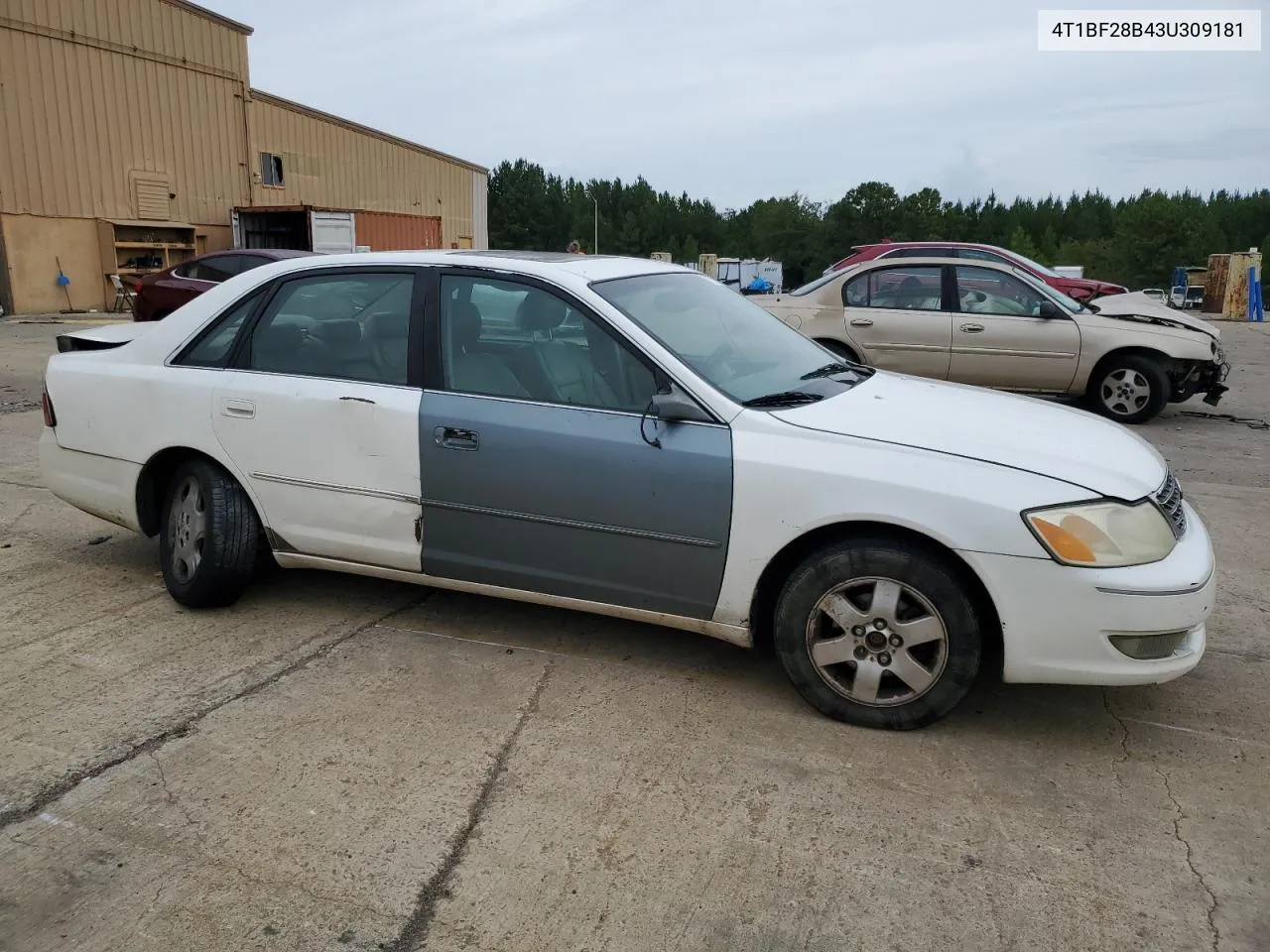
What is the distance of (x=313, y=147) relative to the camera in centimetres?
2936

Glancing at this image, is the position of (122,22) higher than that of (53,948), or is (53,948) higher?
(122,22)

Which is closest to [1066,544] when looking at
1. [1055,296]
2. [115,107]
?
[1055,296]

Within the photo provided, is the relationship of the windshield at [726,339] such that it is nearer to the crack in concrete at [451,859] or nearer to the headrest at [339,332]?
the headrest at [339,332]

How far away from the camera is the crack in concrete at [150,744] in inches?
115

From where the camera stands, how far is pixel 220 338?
4.38m

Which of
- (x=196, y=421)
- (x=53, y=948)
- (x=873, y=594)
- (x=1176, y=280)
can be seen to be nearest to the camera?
(x=53, y=948)

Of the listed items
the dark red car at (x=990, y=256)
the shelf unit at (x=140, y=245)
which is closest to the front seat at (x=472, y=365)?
the dark red car at (x=990, y=256)

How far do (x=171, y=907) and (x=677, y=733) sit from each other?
158 cm

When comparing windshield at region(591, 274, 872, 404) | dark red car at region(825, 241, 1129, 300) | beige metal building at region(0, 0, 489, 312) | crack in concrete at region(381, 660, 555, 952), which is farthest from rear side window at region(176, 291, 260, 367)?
beige metal building at region(0, 0, 489, 312)

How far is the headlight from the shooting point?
3104 mm

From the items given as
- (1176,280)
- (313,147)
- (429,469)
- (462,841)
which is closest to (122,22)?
(313,147)

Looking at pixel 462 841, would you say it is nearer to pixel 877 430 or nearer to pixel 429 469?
pixel 429 469

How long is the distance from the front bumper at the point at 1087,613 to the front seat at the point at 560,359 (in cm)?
140

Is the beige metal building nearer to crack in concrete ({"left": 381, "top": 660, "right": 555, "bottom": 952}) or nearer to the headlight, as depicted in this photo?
crack in concrete ({"left": 381, "top": 660, "right": 555, "bottom": 952})
